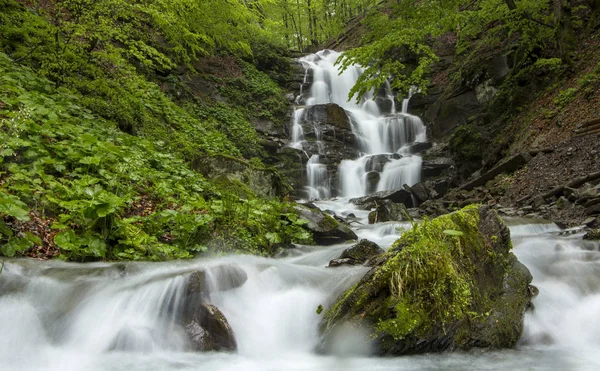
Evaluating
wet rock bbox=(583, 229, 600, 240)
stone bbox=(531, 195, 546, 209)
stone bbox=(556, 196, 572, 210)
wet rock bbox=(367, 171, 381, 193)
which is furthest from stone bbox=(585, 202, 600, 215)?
wet rock bbox=(367, 171, 381, 193)

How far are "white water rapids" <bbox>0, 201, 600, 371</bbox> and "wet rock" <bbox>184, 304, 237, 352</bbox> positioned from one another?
8 centimetres

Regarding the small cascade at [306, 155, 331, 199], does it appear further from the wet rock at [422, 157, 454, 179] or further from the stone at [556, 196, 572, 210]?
the stone at [556, 196, 572, 210]

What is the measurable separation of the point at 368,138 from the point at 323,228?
34.8ft

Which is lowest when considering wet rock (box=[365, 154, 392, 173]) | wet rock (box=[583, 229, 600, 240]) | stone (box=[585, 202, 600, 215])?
wet rock (box=[583, 229, 600, 240])

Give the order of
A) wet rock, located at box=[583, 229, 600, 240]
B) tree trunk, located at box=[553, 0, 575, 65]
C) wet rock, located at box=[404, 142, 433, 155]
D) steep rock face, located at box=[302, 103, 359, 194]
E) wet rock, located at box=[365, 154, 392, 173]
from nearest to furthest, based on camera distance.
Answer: wet rock, located at box=[583, 229, 600, 240]
tree trunk, located at box=[553, 0, 575, 65]
wet rock, located at box=[365, 154, 392, 173]
wet rock, located at box=[404, 142, 433, 155]
steep rock face, located at box=[302, 103, 359, 194]

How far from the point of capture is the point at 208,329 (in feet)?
10.7

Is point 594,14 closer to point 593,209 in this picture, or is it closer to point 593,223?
point 593,209

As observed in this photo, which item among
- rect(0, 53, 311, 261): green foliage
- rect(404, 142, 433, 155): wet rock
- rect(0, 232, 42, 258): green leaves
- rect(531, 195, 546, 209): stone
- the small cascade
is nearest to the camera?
rect(0, 232, 42, 258): green leaves

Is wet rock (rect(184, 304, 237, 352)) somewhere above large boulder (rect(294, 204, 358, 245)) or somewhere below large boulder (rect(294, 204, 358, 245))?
below

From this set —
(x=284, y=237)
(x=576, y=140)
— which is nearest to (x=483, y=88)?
(x=576, y=140)

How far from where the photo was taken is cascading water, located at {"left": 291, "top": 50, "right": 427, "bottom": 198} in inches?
567

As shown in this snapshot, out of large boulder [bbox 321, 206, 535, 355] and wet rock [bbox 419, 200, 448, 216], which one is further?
wet rock [bbox 419, 200, 448, 216]

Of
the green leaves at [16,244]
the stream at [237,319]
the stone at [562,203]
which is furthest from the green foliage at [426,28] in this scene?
the green leaves at [16,244]

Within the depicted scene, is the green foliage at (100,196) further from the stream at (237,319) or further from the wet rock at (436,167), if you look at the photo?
the wet rock at (436,167)
